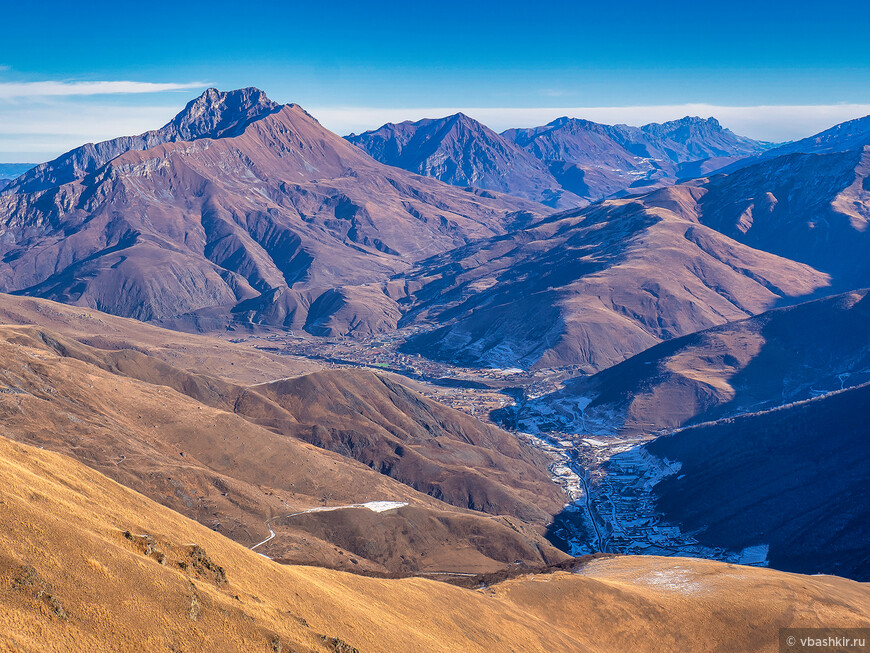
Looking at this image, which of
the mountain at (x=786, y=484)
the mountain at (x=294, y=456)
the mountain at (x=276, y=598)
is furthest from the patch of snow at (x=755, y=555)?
the mountain at (x=276, y=598)

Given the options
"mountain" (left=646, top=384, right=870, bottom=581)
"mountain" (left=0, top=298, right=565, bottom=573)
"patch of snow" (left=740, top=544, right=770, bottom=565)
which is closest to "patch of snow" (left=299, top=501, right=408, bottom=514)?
"mountain" (left=0, top=298, right=565, bottom=573)

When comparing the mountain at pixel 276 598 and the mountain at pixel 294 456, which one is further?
the mountain at pixel 294 456

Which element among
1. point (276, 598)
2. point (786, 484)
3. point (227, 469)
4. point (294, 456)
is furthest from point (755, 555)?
point (276, 598)

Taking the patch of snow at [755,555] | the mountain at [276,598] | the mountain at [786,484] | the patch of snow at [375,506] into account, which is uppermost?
the mountain at [276,598]

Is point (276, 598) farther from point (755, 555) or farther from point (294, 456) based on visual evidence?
point (755, 555)

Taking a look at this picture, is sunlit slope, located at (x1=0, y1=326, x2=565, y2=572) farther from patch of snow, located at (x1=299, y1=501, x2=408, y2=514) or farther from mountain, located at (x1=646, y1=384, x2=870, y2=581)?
mountain, located at (x1=646, y1=384, x2=870, y2=581)

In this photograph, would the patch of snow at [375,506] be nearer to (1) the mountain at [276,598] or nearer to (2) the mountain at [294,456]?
(2) the mountain at [294,456]
